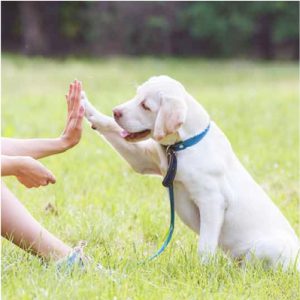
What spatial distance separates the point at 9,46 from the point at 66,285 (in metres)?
21.4

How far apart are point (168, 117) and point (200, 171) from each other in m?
0.32

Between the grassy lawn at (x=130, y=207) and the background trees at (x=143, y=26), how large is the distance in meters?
11.1

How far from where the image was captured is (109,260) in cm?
339

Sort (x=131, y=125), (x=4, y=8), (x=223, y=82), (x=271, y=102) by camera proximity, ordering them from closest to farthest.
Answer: (x=131, y=125) < (x=271, y=102) < (x=223, y=82) < (x=4, y=8)

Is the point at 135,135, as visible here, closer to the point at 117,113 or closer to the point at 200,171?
the point at 117,113

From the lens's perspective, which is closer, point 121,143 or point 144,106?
point 144,106

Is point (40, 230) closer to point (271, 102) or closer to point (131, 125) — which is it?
point (131, 125)

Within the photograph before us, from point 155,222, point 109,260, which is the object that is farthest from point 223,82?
point 109,260

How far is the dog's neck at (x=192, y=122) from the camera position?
3557 millimetres

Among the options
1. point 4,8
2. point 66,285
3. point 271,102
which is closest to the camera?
point 66,285

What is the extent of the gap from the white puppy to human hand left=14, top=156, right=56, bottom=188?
1.62ft

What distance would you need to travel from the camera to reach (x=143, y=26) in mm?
22703

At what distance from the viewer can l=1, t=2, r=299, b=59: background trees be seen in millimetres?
22484

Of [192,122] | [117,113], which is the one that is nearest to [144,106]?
[117,113]
